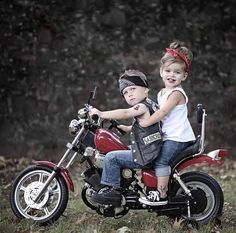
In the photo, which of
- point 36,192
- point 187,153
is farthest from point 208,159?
point 36,192

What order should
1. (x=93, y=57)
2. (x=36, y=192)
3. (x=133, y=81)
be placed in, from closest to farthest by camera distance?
(x=133, y=81), (x=36, y=192), (x=93, y=57)

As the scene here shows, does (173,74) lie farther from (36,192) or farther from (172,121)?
(36,192)

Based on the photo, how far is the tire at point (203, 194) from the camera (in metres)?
5.59

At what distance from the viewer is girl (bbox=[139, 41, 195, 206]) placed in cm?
543

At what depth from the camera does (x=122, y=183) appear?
5629 mm

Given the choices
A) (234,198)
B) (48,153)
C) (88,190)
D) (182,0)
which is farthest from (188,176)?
(182,0)

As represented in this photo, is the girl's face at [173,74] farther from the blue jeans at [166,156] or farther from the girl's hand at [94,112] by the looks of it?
the girl's hand at [94,112]

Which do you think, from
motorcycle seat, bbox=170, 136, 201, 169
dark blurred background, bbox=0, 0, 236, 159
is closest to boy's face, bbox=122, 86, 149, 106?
motorcycle seat, bbox=170, 136, 201, 169

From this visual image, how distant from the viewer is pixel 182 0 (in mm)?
11977

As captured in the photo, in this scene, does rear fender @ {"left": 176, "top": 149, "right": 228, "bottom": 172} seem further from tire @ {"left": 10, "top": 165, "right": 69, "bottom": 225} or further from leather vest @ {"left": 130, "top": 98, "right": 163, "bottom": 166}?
A: tire @ {"left": 10, "top": 165, "right": 69, "bottom": 225}

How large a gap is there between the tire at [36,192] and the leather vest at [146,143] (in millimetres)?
881

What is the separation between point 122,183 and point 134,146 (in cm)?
44

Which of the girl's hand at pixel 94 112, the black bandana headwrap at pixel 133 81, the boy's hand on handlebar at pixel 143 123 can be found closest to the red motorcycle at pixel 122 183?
the girl's hand at pixel 94 112

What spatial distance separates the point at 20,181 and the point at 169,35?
271 inches
